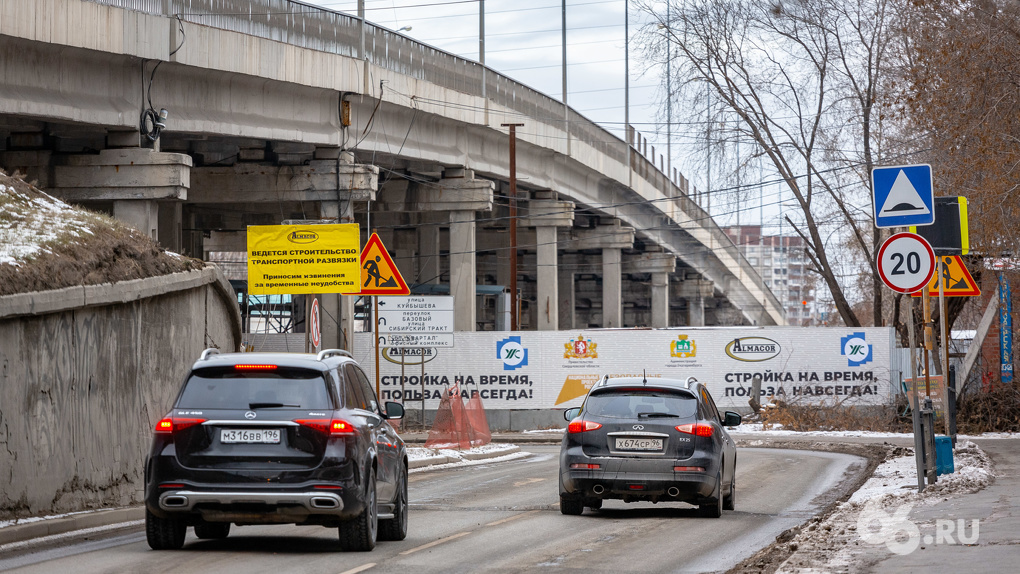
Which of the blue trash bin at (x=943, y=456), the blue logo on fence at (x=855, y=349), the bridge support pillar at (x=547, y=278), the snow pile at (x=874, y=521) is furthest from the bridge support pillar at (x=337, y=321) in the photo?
the blue trash bin at (x=943, y=456)

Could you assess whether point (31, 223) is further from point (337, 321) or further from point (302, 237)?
point (337, 321)

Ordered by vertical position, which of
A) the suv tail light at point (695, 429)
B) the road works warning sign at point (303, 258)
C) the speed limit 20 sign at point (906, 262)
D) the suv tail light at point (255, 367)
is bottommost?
the suv tail light at point (695, 429)

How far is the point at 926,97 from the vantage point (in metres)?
21.3

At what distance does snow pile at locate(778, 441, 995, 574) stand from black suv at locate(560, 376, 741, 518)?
4.38 ft

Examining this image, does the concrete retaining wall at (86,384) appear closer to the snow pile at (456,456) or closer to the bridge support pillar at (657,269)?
the snow pile at (456,456)

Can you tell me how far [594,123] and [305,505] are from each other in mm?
40932

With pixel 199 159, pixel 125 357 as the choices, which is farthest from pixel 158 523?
pixel 199 159

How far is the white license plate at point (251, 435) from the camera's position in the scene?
33.6 feet

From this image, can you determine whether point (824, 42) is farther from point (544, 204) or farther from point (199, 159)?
point (199, 159)

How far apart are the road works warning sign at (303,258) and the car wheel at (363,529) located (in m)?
13.1

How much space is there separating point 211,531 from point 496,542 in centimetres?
262

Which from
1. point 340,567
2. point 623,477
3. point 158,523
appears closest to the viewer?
point 340,567

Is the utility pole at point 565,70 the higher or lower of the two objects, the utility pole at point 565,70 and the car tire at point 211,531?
the higher

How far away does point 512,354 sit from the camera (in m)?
37.4
